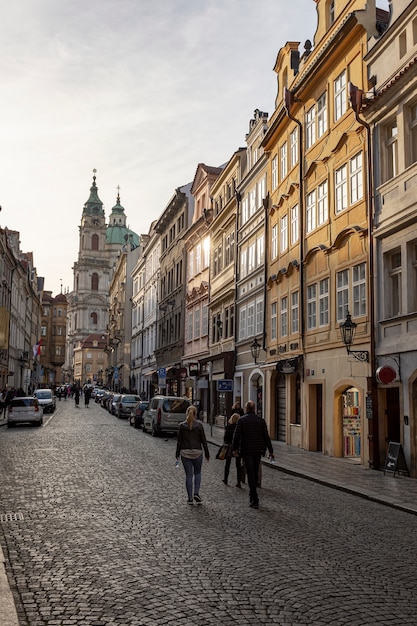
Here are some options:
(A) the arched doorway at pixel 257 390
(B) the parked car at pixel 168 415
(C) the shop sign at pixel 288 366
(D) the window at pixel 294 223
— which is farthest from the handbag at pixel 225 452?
(A) the arched doorway at pixel 257 390

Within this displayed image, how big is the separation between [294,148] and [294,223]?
10.2 ft

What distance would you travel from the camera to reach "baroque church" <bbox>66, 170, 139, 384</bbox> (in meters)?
174

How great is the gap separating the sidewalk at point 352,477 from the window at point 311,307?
4.55 m

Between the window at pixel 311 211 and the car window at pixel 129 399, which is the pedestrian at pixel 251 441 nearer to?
the window at pixel 311 211

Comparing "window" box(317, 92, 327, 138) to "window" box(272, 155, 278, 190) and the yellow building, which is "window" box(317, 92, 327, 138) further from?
"window" box(272, 155, 278, 190)

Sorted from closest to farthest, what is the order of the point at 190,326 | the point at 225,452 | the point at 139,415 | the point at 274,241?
the point at 225,452 < the point at 274,241 < the point at 139,415 < the point at 190,326

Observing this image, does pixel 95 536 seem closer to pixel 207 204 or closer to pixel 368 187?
pixel 368 187

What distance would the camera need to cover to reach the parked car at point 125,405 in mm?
45594

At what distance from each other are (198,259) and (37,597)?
40577 mm

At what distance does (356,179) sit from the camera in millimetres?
20859

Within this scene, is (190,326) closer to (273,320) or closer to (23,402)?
(23,402)

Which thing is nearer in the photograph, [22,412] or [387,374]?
[387,374]

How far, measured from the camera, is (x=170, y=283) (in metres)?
56.2

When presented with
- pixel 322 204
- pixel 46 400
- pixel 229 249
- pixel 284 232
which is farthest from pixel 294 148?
pixel 46 400
